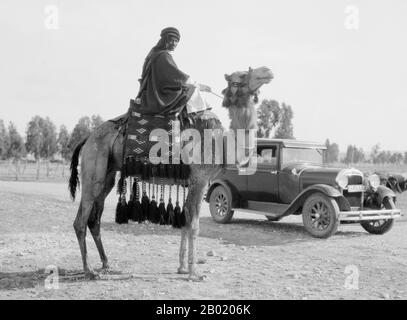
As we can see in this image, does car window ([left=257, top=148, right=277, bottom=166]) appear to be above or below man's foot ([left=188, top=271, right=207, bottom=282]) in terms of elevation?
above

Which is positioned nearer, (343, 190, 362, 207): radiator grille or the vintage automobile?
the vintage automobile

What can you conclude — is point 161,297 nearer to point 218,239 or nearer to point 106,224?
point 218,239

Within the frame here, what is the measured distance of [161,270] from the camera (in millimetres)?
6484

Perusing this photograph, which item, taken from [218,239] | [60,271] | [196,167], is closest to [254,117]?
[196,167]

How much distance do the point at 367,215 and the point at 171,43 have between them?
6.59 m

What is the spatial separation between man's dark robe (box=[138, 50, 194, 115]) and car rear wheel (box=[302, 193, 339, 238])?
17.4 feet

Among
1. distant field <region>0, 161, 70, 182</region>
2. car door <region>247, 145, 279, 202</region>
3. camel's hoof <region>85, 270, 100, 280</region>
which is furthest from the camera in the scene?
distant field <region>0, 161, 70, 182</region>

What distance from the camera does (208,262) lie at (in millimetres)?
7137

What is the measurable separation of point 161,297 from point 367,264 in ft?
12.2

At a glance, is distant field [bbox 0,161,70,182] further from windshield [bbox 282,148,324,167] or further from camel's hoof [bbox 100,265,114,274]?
camel's hoof [bbox 100,265,114,274]

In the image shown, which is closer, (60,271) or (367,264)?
(60,271)

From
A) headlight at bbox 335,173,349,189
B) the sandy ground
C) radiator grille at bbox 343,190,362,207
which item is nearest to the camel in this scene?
the sandy ground

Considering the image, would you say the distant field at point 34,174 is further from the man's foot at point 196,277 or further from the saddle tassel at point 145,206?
the man's foot at point 196,277

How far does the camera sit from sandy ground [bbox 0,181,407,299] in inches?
212
